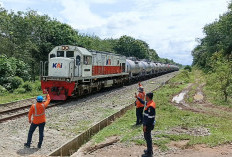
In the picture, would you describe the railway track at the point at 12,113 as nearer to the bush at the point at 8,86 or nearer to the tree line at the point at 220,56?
the bush at the point at 8,86

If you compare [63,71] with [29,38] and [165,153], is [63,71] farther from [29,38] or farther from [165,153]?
[29,38]

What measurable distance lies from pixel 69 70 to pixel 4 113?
4882 millimetres

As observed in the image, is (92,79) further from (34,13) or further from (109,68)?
(34,13)

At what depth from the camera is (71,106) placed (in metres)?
14.0

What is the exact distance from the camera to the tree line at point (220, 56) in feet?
57.2

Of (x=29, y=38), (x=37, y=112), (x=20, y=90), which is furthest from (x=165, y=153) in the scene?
(x=29, y=38)

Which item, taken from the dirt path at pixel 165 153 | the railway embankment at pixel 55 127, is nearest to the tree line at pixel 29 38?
the railway embankment at pixel 55 127

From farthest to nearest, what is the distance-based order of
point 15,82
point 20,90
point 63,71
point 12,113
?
point 15,82 < point 20,90 < point 63,71 < point 12,113

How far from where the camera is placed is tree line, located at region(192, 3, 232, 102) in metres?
17.4

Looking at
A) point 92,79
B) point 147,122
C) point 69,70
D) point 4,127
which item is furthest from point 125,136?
point 92,79

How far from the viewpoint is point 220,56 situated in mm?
23234

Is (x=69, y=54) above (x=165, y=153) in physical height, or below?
above

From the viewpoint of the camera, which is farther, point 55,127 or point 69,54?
point 69,54

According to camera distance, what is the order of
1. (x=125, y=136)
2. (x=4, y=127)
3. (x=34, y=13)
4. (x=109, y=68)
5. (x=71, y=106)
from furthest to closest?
(x=34, y=13)
(x=109, y=68)
(x=71, y=106)
(x=4, y=127)
(x=125, y=136)
